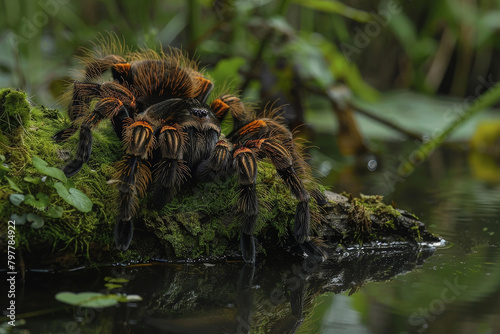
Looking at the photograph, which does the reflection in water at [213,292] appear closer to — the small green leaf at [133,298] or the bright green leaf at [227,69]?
the small green leaf at [133,298]

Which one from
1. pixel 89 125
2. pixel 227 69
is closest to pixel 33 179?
pixel 89 125

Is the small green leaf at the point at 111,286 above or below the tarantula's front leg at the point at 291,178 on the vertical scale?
below

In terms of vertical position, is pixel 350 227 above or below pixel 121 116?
below

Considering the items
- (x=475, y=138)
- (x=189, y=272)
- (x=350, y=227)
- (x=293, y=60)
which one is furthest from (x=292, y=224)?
(x=475, y=138)

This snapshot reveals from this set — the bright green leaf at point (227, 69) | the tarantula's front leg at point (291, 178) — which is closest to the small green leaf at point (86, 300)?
the tarantula's front leg at point (291, 178)

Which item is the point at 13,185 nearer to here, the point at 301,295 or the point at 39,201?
the point at 39,201

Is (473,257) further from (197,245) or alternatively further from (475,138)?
(475,138)

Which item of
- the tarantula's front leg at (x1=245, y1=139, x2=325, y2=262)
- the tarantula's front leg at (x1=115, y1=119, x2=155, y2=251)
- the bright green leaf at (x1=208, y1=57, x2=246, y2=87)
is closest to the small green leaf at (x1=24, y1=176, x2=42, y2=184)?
the tarantula's front leg at (x1=115, y1=119, x2=155, y2=251)
